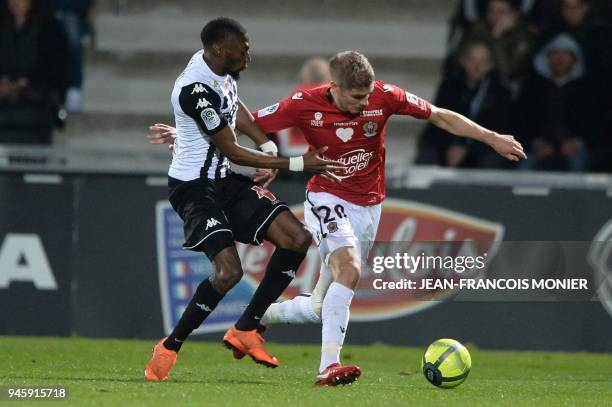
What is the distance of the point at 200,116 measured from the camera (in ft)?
26.9

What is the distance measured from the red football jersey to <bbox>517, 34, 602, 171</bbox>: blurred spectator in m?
4.64

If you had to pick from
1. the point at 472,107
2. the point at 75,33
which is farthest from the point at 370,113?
the point at 75,33

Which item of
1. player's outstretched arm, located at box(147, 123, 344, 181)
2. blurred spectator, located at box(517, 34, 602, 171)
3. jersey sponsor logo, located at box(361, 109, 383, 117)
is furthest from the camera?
blurred spectator, located at box(517, 34, 602, 171)

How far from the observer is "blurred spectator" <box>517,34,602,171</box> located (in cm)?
1306

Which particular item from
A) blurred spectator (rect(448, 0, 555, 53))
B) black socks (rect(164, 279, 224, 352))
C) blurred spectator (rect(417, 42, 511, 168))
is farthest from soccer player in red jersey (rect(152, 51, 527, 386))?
blurred spectator (rect(448, 0, 555, 53))

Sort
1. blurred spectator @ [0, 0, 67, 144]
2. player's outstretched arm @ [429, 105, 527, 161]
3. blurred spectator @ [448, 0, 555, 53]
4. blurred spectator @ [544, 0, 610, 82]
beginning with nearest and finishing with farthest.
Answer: player's outstretched arm @ [429, 105, 527, 161], blurred spectator @ [544, 0, 610, 82], blurred spectator @ [0, 0, 67, 144], blurred spectator @ [448, 0, 555, 53]

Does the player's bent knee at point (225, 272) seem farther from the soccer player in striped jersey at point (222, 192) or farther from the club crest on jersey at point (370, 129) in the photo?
the club crest on jersey at point (370, 129)

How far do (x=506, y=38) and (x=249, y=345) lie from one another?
21.0 ft

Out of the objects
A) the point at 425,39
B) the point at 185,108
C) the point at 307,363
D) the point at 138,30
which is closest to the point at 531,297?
the point at 307,363

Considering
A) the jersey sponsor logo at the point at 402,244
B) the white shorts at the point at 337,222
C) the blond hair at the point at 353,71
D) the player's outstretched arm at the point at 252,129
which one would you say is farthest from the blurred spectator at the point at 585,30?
the blond hair at the point at 353,71

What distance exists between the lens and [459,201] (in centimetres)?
1151

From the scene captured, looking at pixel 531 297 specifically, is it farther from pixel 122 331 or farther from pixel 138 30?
pixel 138 30

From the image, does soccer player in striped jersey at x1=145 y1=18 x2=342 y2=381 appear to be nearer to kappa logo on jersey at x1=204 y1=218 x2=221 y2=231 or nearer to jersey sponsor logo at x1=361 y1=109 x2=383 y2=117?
kappa logo on jersey at x1=204 y1=218 x2=221 y2=231

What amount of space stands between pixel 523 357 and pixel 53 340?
384cm
